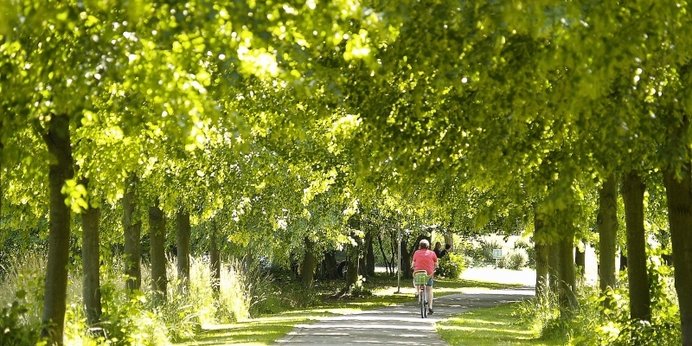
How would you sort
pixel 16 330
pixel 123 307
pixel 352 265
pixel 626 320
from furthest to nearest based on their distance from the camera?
pixel 352 265 < pixel 123 307 < pixel 626 320 < pixel 16 330

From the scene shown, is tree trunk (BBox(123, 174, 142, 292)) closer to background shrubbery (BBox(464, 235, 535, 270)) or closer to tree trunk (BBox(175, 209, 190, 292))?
tree trunk (BBox(175, 209, 190, 292))

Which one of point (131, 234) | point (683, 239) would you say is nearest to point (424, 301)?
point (131, 234)

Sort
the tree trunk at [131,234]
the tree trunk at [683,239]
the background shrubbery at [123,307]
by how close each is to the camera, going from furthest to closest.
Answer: the tree trunk at [131,234] < the background shrubbery at [123,307] < the tree trunk at [683,239]

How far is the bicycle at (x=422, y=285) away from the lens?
2733 cm

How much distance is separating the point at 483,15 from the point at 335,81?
8.93ft

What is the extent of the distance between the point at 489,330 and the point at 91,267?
1025cm

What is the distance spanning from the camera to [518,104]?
9.76 metres

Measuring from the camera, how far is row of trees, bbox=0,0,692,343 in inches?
306

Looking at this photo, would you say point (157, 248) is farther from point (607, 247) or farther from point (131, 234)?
point (607, 247)

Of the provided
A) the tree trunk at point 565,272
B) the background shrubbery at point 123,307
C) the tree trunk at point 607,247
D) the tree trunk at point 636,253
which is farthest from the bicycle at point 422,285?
the tree trunk at point 636,253

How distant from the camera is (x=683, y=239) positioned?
13.1m

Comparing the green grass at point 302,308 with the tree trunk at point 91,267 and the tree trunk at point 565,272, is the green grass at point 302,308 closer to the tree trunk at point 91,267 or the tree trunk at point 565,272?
the tree trunk at point 91,267

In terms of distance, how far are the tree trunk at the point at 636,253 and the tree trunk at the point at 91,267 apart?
706 cm

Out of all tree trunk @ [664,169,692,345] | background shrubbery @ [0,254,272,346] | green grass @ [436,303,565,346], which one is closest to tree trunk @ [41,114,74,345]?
background shrubbery @ [0,254,272,346]
